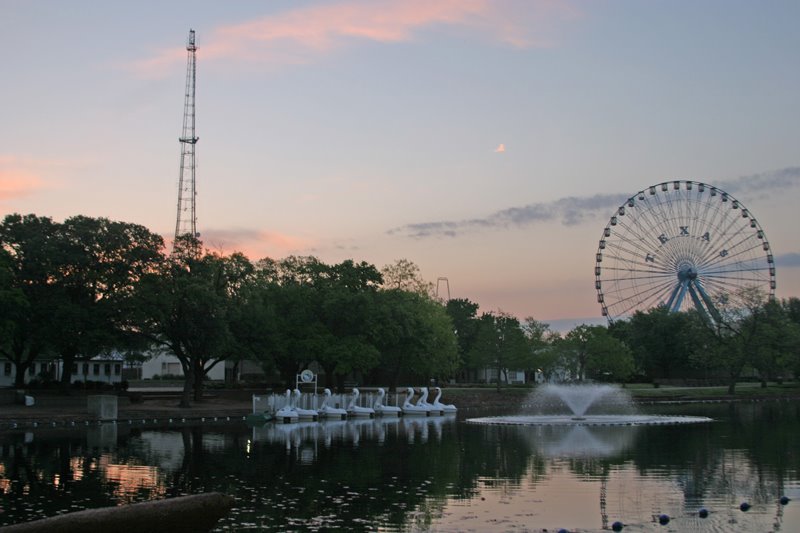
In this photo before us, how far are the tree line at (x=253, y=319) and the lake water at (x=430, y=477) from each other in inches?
616

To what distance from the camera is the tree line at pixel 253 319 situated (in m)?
61.4

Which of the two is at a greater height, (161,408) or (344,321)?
(344,321)

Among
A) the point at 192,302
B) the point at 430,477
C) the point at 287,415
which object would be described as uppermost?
the point at 192,302

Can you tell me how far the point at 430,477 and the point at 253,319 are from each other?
136 ft

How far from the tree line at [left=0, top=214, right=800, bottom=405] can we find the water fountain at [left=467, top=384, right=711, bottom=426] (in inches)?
437

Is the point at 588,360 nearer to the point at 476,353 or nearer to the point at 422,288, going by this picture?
the point at 476,353

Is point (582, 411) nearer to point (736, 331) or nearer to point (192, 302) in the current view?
point (192, 302)

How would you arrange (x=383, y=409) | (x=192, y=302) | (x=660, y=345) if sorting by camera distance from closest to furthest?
(x=192, y=302) < (x=383, y=409) < (x=660, y=345)

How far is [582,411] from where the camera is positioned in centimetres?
6969

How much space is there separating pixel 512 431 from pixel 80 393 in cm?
3418

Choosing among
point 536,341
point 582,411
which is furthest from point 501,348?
point 582,411

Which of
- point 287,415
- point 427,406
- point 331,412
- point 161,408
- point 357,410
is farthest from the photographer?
point 427,406

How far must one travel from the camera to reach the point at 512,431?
4844 centimetres

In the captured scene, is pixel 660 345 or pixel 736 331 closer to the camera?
pixel 736 331
